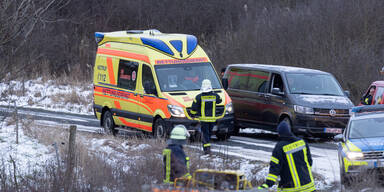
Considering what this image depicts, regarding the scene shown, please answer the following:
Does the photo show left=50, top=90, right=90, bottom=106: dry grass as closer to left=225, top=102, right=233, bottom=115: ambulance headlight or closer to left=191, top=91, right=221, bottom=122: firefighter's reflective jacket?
left=225, top=102, right=233, bottom=115: ambulance headlight

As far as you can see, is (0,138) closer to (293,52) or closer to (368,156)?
(368,156)

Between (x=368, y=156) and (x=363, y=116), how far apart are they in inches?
68.2

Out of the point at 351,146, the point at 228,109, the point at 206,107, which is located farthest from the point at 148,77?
the point at 351,146

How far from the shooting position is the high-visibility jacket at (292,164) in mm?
8477

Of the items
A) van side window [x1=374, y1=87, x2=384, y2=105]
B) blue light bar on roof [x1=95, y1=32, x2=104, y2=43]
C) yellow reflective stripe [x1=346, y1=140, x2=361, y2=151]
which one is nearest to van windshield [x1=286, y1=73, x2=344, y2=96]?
van side window [x1=374, y1=87, x2=384, y2=105]

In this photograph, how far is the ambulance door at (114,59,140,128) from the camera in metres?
17.2

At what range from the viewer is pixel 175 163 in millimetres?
8352

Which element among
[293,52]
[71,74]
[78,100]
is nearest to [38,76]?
[71,74]

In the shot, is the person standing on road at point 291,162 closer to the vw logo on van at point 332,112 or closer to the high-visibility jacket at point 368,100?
the vw logo on van at point 332,112

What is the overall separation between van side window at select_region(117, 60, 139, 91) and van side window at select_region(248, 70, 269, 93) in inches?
135

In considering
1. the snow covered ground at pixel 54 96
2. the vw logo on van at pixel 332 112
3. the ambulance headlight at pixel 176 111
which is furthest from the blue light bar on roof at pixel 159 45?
the snow covered ground at pixel 54 96

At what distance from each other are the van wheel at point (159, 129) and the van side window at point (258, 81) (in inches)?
134

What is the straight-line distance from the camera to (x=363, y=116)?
13.0 m

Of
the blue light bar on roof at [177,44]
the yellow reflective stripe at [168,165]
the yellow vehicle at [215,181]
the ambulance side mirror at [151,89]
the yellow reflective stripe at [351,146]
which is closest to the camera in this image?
the yellow vehicle at [215,181]
